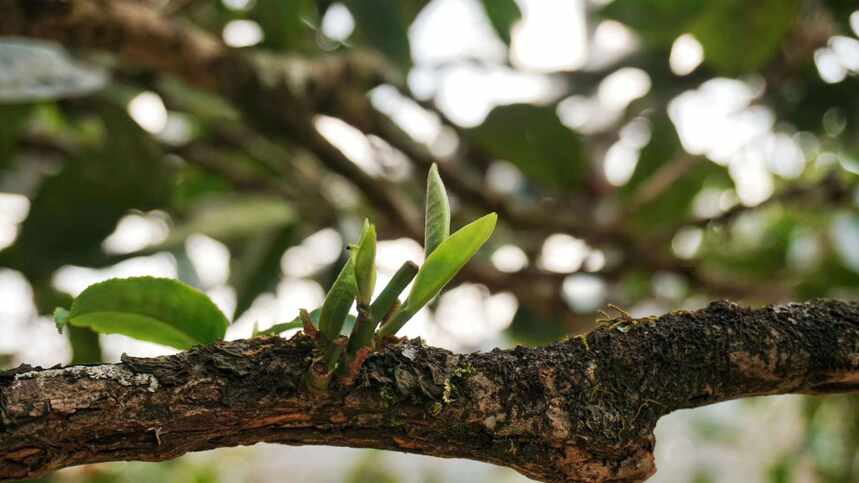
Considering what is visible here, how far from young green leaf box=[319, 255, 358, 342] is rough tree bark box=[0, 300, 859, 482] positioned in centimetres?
1

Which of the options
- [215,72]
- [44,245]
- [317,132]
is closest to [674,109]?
[317,132]

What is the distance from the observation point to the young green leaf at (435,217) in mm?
409

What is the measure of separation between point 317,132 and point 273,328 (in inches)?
34.1

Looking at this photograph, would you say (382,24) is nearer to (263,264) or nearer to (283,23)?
(283,23)

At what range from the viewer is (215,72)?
1119mm

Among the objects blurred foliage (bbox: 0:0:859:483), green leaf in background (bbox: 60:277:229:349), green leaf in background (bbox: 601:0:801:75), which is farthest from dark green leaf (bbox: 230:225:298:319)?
green leaf in background (bbox: 60:277:229:349)

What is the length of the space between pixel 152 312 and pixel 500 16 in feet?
2.99

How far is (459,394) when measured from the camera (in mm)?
384

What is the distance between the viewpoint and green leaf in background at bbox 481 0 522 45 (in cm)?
125

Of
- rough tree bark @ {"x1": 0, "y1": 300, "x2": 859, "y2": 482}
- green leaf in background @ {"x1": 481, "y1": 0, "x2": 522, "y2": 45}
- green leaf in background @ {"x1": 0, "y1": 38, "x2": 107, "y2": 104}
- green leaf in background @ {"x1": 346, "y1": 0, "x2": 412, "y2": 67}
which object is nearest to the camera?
Answer: rough tree bark @ {"x1": 0, "y1": 300, "x2": 859, "y2": 482}

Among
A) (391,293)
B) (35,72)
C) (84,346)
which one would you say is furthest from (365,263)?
(84,346)

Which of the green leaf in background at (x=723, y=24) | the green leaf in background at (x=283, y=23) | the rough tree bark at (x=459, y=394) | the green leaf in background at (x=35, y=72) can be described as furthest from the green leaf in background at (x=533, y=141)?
the rough tree bark at (x=459, y=394)

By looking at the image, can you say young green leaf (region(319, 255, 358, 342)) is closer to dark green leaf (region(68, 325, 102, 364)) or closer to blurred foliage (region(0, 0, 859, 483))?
blurred foliage (region(0, 0, 859, 483))

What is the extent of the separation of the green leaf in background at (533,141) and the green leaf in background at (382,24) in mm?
186
